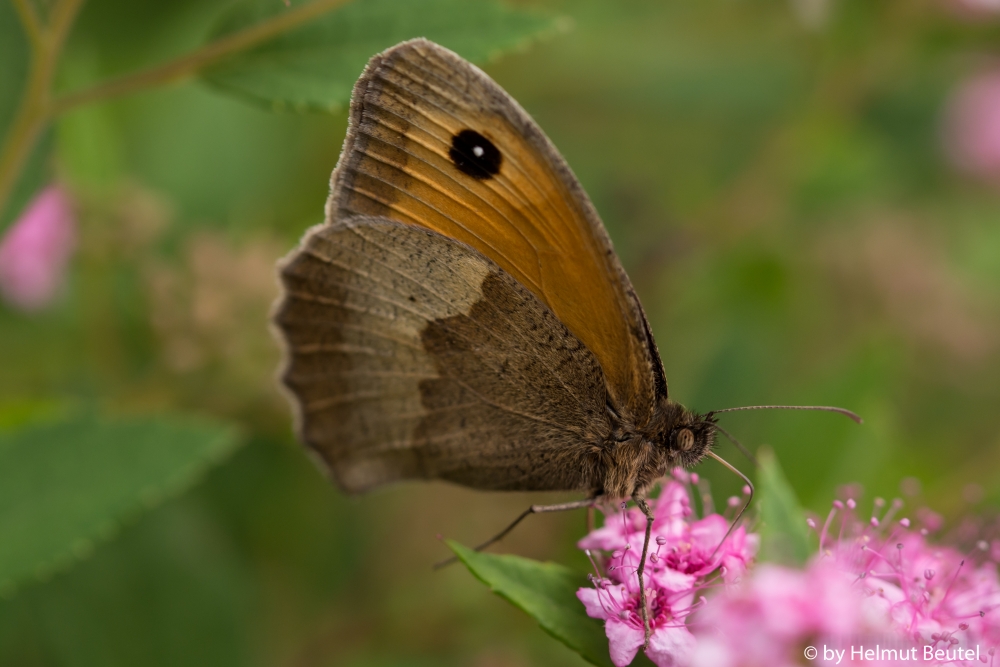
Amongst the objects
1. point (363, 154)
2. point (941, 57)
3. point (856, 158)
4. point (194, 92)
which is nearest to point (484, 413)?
point (363, 154)

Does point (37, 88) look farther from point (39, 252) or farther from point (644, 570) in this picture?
point (644, 570)

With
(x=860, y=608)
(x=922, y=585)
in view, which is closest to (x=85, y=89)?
(x=860, y=608)

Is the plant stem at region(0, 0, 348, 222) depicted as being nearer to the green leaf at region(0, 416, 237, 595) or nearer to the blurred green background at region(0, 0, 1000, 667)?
the blurred green background at region(0, 0, 1000, 667)

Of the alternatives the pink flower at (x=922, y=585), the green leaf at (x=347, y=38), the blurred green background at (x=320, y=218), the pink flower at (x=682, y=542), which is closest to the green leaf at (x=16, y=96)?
the blurred green background at (x=320, y=218)

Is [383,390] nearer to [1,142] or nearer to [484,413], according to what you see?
[484,413]

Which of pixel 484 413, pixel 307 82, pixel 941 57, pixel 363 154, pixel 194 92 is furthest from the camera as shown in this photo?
pixel 941 57

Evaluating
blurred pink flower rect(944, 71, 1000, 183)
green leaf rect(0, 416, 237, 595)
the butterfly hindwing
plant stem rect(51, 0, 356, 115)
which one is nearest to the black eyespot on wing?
the butterfly hindwing

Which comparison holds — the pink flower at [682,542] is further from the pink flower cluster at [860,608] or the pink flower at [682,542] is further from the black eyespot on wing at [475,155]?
the black eyespot on wing at [475,155]
